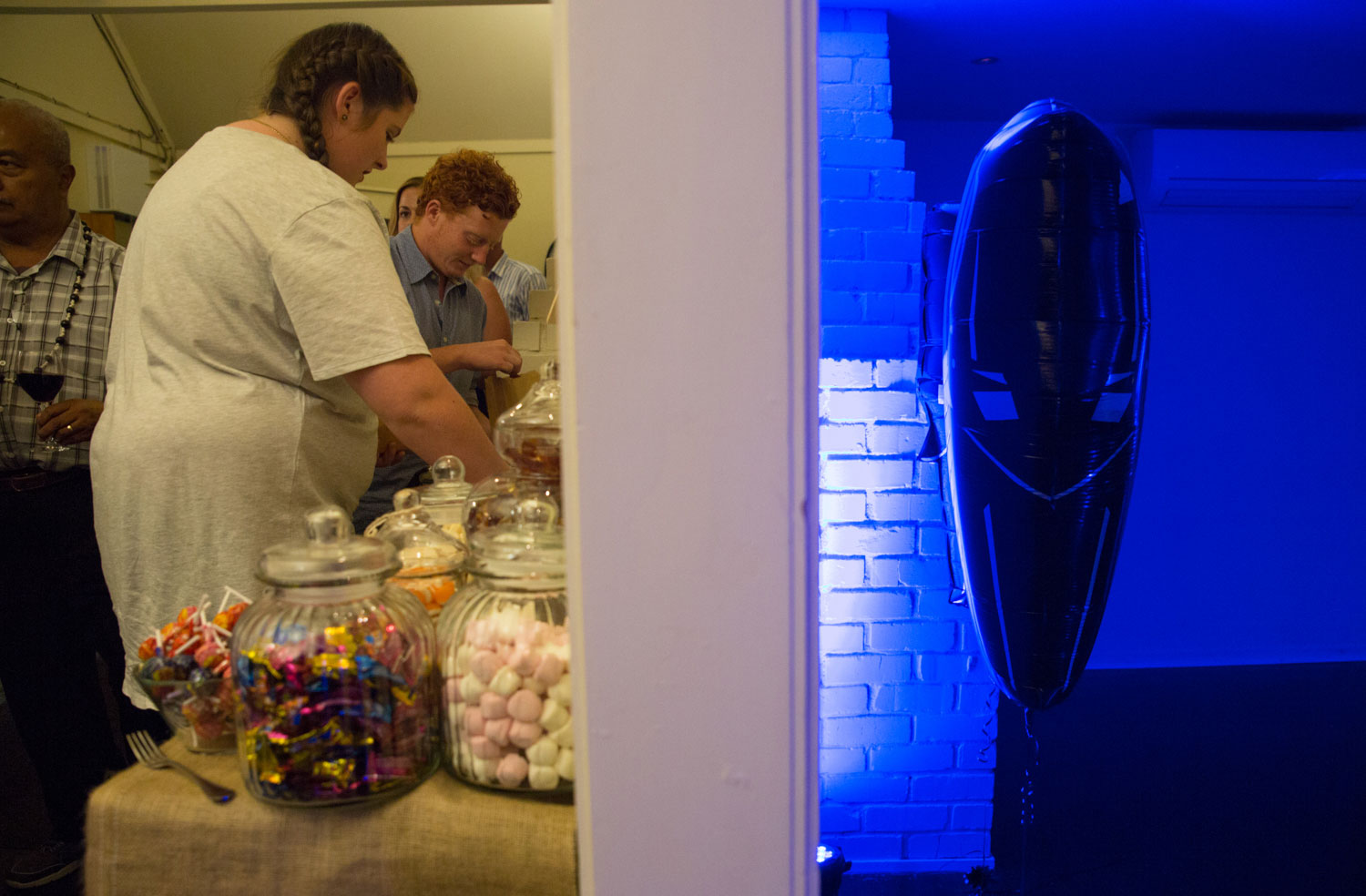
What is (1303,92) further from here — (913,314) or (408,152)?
(408,152)

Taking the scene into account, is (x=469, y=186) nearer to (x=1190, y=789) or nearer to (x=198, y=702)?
(x=198, y=702)

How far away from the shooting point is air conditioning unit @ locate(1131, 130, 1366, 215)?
3.75 meters

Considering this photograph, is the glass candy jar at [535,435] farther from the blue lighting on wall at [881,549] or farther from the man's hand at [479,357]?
the blue lighting on wall at [881,549]

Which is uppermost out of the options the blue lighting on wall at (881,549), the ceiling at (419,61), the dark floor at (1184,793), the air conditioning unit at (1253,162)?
the ceiling at (419,61)

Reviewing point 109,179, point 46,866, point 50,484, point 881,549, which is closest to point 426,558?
point 50,484

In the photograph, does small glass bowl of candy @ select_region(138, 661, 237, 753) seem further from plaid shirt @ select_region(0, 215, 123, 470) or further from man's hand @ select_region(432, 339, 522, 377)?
plaid shirt @ select_region(0, 215, 123, 470)

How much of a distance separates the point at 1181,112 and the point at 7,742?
15.8 feet

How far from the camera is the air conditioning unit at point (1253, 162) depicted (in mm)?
3754

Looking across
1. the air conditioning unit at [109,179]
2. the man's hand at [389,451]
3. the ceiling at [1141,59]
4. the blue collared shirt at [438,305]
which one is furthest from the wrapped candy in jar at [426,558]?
the air conditioning unit at [109,179]

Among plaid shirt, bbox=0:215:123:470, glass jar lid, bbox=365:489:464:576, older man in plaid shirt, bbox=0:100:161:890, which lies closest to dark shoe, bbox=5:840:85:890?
older man in plaid shirt, bbox=0:100:161:890

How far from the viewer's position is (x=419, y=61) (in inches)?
176

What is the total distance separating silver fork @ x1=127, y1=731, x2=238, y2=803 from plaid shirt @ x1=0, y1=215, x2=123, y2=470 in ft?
4.48

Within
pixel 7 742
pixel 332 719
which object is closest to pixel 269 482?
pixel 332 719

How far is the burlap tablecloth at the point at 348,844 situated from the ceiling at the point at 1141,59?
7.18ft
